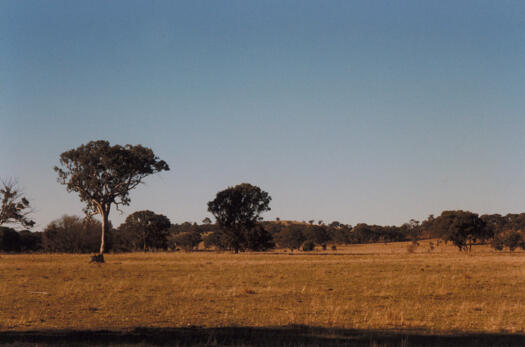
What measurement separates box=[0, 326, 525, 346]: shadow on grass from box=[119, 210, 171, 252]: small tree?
8810cm

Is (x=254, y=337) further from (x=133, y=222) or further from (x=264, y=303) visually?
(x=133, y=222)

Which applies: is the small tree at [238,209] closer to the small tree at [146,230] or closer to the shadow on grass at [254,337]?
the small tree at [146,230]

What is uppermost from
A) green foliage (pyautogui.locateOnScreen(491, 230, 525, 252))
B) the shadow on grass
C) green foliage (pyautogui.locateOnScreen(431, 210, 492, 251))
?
green foliage (pyautogui.locateOnScreen(431, 210, 492, 251))

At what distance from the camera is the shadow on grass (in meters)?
11.5

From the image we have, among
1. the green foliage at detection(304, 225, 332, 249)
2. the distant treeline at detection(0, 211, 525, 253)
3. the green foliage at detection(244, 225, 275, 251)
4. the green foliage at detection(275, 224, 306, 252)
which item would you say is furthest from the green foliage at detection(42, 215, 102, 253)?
the green foliage at detection(304, 225, 332, 249)

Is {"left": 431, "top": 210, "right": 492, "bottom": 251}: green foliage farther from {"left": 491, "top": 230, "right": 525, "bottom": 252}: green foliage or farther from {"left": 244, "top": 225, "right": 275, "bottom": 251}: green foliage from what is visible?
{"left": 244, "top": 225, "right": 275, "bottom": 251}: green foliage

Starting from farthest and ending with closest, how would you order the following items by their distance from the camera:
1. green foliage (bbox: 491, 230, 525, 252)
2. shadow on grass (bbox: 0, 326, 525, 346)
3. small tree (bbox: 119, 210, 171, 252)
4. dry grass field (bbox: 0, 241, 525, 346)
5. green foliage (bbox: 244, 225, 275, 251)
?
small tree (bbox: 119, 210, 171, 252), green foliage (bbox: 491, 230, 525, 252), green foliage (bbox: 244, 225, 275, 251), dry grass field (bbox: 0, 241, 525, 346), shadow on grass (bbox: 0, 326, 525, 346)

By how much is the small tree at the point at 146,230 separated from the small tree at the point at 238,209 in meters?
18.9

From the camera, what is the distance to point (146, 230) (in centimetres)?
10025

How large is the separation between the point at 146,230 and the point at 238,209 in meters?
23.8

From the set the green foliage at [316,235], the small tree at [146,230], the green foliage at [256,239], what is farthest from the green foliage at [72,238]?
the green foliage at [316,235]

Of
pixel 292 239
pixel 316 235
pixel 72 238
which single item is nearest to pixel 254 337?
pixel 72 238

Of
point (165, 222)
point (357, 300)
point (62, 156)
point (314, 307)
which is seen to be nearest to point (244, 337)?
point (314, 307)

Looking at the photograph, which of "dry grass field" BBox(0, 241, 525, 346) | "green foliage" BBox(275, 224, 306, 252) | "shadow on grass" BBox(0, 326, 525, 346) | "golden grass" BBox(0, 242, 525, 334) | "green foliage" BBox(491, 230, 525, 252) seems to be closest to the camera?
"shadow on grass" BBox(0, 326, 525, 346)
